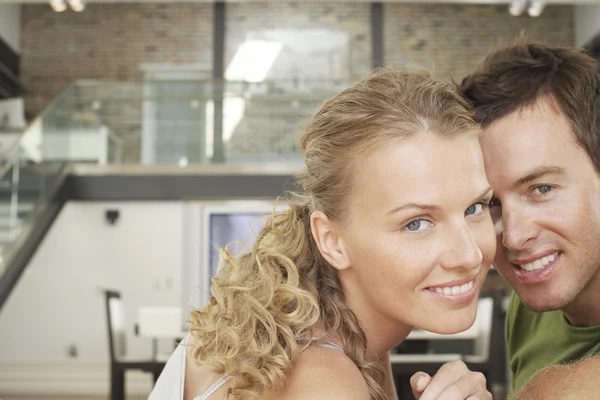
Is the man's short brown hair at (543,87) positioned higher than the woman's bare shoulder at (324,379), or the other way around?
the man's short brown hair at (543,87)

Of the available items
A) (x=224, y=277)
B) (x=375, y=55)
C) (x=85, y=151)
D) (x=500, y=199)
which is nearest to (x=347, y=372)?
(x=224, y=277)

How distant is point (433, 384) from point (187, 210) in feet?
32.7

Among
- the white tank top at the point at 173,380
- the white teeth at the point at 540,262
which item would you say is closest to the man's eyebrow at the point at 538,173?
the white teeth at the point at 540,262

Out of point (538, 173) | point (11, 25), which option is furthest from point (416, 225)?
point (11, 25)

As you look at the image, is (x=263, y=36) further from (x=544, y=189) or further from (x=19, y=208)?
(x=544, y=189)

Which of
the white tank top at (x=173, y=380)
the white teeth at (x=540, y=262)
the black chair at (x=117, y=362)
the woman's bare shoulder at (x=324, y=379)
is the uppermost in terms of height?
the white teeth at (x=540, y=262)

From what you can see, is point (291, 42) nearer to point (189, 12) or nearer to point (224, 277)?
point (189, 12)

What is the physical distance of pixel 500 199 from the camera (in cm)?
166

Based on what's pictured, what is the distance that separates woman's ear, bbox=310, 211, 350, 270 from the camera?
1.39 metres

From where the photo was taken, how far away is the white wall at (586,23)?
43.6 ft

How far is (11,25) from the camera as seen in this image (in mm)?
14156

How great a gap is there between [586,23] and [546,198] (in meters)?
13.4

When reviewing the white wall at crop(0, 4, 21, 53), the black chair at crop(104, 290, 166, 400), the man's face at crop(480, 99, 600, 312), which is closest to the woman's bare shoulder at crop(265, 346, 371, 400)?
the man's face at crop(480, 99, 600, 312)

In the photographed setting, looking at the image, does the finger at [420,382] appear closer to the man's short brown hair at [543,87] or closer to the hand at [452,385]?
the hand at [452,385]
